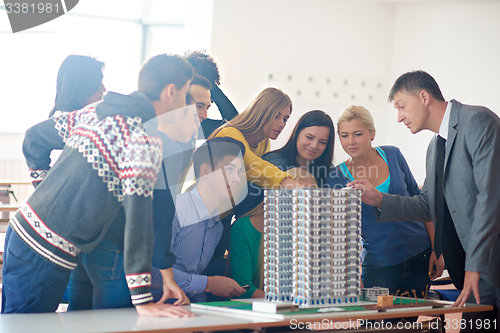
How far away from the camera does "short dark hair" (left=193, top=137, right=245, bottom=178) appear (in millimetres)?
2037

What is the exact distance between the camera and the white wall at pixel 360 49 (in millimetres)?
4598

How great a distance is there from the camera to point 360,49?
4.94 metres

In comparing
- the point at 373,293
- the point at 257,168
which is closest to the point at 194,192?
the point at 257,168

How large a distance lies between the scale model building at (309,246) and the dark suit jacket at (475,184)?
0.55 metres

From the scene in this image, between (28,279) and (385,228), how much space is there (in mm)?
1645

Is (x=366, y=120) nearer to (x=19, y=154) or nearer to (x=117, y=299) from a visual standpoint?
(x=117, y=299)

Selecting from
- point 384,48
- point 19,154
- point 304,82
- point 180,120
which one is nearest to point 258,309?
point 180,120

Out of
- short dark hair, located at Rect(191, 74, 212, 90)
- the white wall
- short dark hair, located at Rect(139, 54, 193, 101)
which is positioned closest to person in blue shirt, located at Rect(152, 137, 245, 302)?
short dark hair, located at Rect(191, 74, 212, 90)

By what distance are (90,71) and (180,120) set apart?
500 millimetres

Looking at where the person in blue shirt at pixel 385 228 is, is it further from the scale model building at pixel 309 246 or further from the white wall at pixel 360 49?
the white wall at pixel 360 49

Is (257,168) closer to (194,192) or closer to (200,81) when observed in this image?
(194,192)

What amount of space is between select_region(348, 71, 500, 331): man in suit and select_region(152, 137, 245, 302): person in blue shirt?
0.54 meters

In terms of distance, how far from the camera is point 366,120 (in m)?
2.55

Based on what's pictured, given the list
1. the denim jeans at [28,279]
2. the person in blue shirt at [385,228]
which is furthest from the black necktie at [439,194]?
the denim jeans at [28,279]
